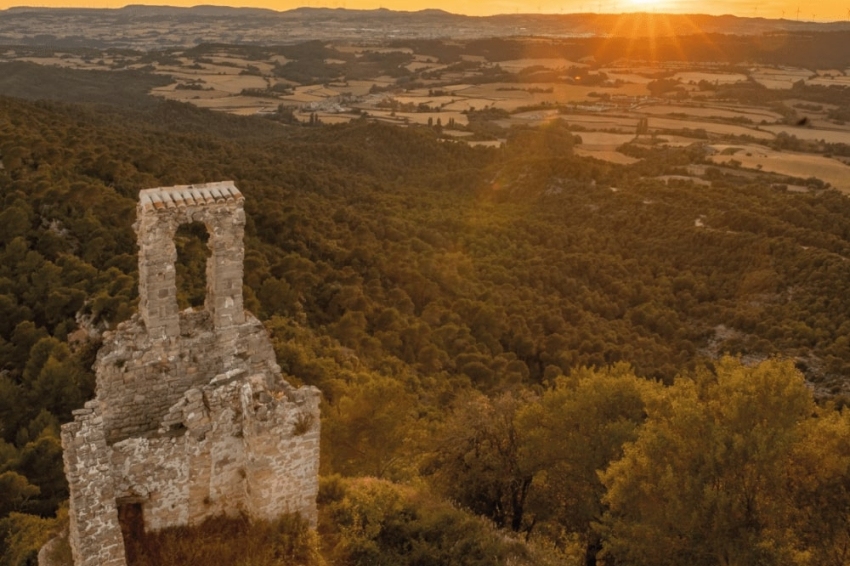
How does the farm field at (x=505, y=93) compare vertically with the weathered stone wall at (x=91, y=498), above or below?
above

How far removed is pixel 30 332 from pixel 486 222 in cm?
4062

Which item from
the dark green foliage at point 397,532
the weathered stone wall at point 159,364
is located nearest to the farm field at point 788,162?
the dark green foliage at point 397,532

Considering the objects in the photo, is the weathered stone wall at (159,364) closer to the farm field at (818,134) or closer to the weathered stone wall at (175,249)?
the weathered stone wall at (175,249)

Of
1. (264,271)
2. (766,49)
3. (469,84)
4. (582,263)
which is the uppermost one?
(766,49)

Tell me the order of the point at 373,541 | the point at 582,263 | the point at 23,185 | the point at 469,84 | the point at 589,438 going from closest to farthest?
the point at 373,541, the point at 589,438, the point at 23,185, the point at 582,263, the point at 469,84

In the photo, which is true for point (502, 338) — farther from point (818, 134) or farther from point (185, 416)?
point (818, 134)

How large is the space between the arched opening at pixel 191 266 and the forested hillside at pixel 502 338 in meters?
0.18

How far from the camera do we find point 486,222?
5709 cm

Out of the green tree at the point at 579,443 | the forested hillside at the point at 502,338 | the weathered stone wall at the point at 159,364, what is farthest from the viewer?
the green tree at the point at 579,443

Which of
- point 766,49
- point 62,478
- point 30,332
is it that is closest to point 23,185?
Result: point 30,332

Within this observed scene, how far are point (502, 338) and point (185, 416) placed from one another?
2724cm

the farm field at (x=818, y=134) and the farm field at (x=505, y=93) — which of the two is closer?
the farm field at (x=818, y=134)

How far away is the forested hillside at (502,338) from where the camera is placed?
12.6 meters

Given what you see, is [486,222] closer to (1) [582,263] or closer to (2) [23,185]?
(1) [582,263]
